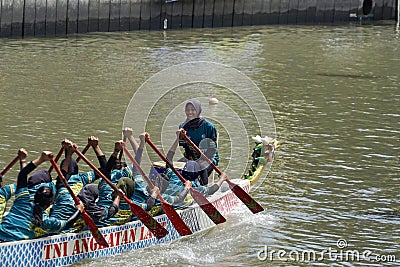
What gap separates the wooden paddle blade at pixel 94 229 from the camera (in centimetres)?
1183

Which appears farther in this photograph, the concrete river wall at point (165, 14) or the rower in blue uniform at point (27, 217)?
the concrete river wall at point (165, 14)

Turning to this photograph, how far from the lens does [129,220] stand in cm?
1271

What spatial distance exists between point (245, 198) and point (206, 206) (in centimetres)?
91

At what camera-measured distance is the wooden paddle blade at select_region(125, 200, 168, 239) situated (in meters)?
12.4

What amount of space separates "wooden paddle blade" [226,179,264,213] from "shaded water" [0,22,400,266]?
233mm

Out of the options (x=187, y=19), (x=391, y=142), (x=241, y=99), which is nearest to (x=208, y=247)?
(x=391, y=142)

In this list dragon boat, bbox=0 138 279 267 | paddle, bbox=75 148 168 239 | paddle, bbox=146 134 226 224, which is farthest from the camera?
paddle, bbox=146 134 226 224

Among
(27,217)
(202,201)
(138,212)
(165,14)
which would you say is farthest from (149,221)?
(165,14)
